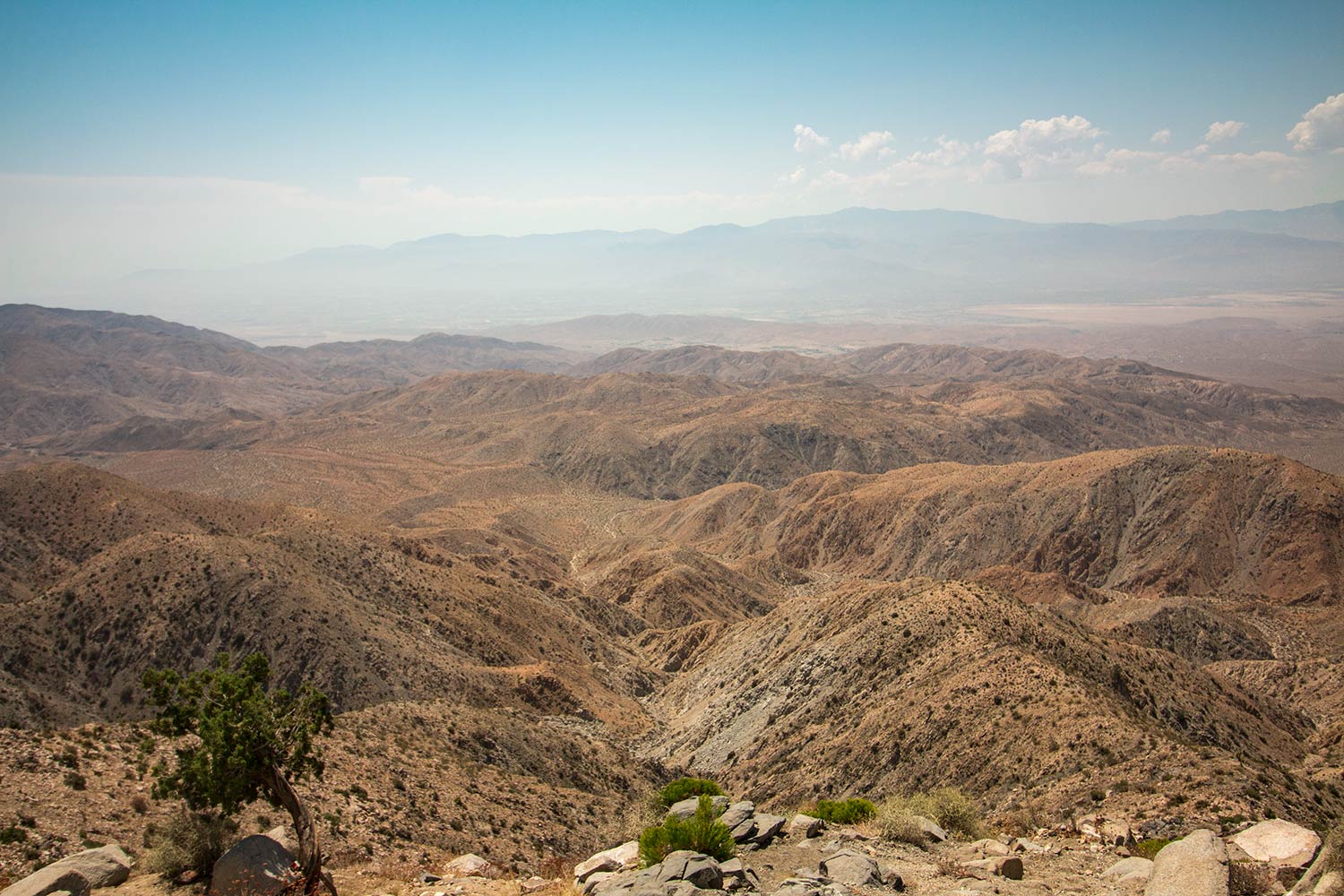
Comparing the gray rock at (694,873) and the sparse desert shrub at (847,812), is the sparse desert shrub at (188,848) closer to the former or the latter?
the gray rock at (694,873)

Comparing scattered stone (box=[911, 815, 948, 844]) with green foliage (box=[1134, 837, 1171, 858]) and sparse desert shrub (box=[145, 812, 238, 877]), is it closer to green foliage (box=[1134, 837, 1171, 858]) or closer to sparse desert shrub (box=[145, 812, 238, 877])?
green foliage (box=[1134, 837, 1171, 858])

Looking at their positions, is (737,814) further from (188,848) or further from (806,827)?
(188,848)

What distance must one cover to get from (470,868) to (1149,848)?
47.2 feet

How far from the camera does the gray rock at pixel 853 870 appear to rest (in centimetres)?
1394

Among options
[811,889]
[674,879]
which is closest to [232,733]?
[674,879]

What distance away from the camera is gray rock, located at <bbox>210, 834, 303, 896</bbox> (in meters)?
14.3

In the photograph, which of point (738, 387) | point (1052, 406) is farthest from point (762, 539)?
point (738, 387)

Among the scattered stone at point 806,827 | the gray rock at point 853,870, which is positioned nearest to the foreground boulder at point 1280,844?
the gray rock at point 853,870

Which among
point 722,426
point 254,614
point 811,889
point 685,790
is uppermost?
point 811,889

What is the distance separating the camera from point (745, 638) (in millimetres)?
47688

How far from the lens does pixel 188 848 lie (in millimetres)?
15125

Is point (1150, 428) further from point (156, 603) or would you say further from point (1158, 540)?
point (156, 603)

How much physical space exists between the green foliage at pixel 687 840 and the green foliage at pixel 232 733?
6637mm

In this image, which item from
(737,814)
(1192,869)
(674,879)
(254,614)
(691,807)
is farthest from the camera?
(254,614)
